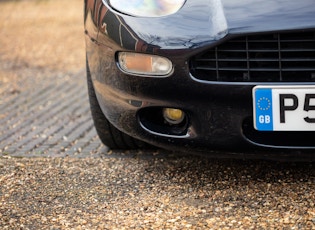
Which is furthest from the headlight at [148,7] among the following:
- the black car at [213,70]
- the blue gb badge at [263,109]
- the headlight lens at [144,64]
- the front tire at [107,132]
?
the front tire at [107,132]

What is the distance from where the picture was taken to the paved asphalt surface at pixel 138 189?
2.91m

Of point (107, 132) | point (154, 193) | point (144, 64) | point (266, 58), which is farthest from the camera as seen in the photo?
point (107, 132)

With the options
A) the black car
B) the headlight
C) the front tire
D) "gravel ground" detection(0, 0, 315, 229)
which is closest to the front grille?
the black car

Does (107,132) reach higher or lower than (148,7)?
lower

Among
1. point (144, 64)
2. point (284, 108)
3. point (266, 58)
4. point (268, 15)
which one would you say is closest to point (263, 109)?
point (284, 108)

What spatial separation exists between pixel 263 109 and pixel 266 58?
0.68 ft

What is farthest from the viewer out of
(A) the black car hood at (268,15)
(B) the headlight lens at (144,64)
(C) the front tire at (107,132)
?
(C) the front tire at (107,132)

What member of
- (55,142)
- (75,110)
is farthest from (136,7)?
(75,110)

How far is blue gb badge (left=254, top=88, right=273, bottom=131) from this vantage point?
284 cm

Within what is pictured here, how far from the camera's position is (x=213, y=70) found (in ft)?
9.55

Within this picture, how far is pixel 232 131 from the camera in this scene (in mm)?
2979

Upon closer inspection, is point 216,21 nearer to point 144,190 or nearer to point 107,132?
point 144,190

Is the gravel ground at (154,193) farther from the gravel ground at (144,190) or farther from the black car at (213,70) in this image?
the black car at (213,70)

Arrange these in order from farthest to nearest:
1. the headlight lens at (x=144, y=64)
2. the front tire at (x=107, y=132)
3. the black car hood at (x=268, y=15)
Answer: the front tire at (x=107, y=132)
the headlight lens at (x=144, y=64)
the black car hood at (x=268, y=15)
